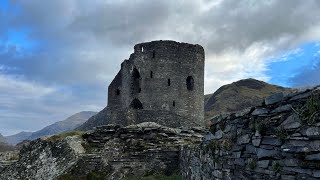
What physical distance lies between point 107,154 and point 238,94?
9842 centimetres

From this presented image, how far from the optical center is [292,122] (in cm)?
532

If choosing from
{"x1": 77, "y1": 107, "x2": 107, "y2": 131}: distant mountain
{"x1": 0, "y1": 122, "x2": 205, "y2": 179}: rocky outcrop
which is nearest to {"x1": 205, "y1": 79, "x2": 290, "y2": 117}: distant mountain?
{"x1": 77, "y1": 107, "x2": 107, "y2": 131}: distant mountain

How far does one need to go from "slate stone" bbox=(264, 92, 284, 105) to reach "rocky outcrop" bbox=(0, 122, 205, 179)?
10.4m

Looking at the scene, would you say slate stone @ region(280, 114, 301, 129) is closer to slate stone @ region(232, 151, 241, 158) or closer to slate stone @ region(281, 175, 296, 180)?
slate stone @ region(281, 175, 296, 180)

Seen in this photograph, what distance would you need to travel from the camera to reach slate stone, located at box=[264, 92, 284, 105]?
5695 millimetres

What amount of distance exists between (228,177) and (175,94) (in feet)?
102

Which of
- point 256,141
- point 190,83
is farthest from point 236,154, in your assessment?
point 190,83

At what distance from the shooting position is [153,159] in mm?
17094

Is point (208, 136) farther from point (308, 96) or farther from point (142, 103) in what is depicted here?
point (142, 103)

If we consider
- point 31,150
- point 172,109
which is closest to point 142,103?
point 172,109

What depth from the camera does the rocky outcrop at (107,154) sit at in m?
16.8

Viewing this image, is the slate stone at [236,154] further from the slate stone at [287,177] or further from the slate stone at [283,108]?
the slate stone at [287,177]

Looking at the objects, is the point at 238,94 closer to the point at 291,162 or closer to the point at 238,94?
the point at 238,94

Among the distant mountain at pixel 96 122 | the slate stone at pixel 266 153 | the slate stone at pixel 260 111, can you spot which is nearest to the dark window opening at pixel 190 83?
the distant mountain at pixel 96 122
